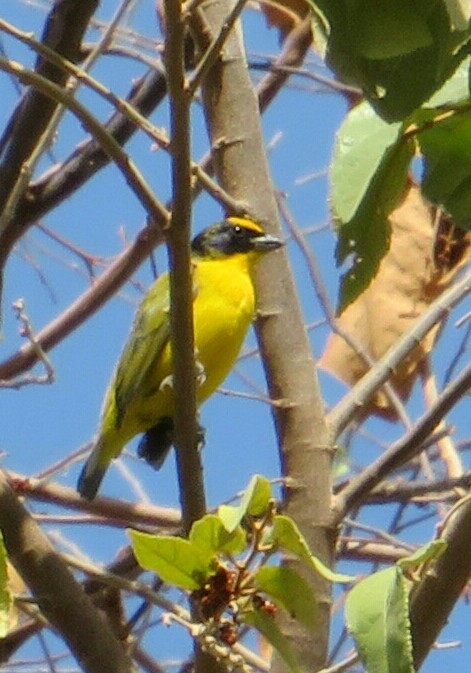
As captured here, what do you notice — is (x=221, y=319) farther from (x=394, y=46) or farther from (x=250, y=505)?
(x=394, y=46)

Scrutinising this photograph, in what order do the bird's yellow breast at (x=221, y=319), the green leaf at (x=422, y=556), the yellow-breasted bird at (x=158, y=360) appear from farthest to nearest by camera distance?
1. the bird's yellow breast at (x=221, y=319)
2. the yellow-breasted bird at (x=158, y=360)
3. the green leaf at (x=422, y=556)

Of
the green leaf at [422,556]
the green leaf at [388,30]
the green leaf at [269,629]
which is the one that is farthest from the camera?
the green leaf at [269,629]

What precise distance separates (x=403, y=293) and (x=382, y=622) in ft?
5.53

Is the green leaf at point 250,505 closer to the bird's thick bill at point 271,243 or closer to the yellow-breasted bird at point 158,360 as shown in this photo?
the bird's thick bill at point 271,243

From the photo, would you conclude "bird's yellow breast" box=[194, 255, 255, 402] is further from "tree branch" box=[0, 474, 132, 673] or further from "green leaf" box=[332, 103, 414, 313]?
"green leaf" box=[332, 103, 414, 313]

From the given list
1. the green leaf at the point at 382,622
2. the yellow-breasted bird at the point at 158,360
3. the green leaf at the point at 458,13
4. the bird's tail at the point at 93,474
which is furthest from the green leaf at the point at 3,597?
the yellow-breasted bird at the point at 158,360

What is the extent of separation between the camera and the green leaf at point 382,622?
715 millimetres

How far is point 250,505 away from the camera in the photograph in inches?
37.3

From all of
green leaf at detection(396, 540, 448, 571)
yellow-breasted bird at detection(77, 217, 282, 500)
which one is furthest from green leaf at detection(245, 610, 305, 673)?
yellow-breasted bird at detection(77, 217, 282, 500)

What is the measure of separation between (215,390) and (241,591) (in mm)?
1986

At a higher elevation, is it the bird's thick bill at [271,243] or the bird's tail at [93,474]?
the bird's thick bill at [271,243]

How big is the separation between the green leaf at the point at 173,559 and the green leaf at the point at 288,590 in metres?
0.05

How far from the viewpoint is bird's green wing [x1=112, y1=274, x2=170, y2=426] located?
9.75 ft

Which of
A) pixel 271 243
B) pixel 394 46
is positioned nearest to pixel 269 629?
pixel 394 46
